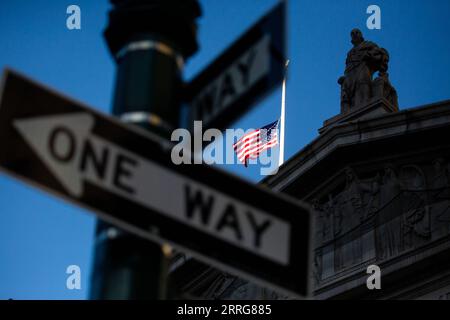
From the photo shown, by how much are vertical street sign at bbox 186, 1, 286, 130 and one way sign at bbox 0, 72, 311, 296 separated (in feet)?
1.01

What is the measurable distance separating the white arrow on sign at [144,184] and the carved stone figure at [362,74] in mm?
19210

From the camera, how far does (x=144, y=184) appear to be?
9.50 ft

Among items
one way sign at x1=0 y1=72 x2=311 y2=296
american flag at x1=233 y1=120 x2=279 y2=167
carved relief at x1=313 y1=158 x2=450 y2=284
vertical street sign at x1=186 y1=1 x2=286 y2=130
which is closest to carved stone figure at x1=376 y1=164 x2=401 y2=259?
carved relief at x1=313 y1=158 x2=450 y2=284

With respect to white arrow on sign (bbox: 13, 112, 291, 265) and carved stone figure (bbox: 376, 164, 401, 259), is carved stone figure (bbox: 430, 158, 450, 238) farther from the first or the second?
white arrow on sign (bbox: 13, 112, 291, 265)

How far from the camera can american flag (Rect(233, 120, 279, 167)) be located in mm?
26438

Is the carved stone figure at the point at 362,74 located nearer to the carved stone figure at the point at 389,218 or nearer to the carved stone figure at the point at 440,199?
the carved stone figure at the point at 389,218

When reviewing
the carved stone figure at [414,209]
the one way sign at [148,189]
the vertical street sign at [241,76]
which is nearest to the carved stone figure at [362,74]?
the carved stone figure at [414,209]

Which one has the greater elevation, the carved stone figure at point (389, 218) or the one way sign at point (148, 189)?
the carved stone figure at point (389, 218)

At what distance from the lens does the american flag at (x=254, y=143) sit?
26.4m

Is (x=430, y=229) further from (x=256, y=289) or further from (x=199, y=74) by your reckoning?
(x=199, y=74)

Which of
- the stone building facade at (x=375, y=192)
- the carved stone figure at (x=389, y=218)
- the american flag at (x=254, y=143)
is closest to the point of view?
the stone building facade at (x=375, y=192)
